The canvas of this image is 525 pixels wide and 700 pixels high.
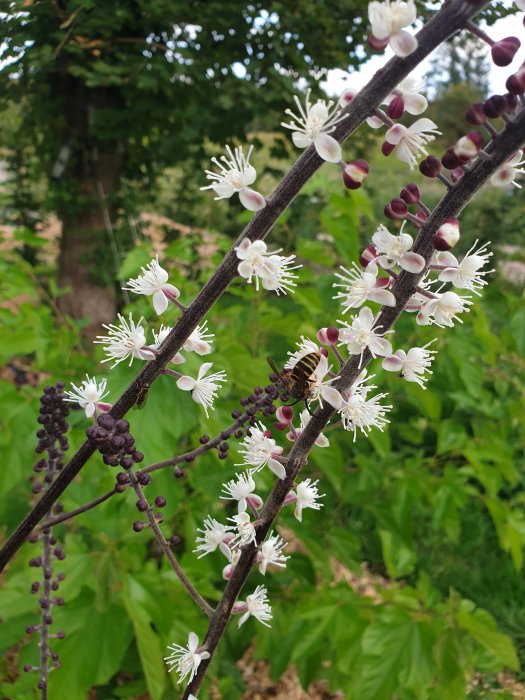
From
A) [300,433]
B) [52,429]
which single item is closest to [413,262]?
[300,433]

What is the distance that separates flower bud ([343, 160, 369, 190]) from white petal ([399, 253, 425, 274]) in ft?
0.29

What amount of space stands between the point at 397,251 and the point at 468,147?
0.14 m

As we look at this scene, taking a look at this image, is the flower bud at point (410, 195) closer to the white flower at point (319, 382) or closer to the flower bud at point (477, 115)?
the flower bud at point (477, 115)

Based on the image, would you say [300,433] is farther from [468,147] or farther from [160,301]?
[468,147]

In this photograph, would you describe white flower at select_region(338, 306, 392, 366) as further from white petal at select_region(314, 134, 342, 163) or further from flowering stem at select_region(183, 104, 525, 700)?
white petal at select_region(314, 134, 342, 163)

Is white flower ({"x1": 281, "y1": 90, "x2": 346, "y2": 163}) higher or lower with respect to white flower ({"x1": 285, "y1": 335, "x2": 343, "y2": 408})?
higher

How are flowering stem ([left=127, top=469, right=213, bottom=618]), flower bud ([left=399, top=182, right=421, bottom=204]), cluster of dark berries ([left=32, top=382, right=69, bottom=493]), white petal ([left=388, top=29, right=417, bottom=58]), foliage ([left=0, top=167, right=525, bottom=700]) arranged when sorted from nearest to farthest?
1. white petal ([left=388, top=29, right=417, bottom=58])
2. flower bud ([left=399, top=182, right=421, bottom=204])
3. flowering stem ([left=127, top=469, right=213, bottom=618])
4. cluster of dark berries ([left=32, top=382, right=69, bottom=493])
5. foliage ([left=0, top=167, right=525, bottom=700])

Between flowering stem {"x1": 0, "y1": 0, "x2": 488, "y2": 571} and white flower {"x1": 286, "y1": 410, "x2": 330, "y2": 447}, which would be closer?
flowering stem {"x1": 0, "y1": 0, "x2": 488, "y2": 571}

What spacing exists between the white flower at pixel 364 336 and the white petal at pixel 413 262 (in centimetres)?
6

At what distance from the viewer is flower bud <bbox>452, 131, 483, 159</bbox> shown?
0.51 m

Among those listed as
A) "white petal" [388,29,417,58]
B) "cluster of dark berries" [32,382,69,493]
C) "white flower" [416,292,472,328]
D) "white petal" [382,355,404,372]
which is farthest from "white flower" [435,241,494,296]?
"cluster of dark berries" [32,382,69,493]

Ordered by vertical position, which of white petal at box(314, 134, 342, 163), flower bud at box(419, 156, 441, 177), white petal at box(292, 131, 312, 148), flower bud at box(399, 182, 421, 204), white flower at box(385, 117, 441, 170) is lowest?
flower bud at box(399, 182, 421, 204)

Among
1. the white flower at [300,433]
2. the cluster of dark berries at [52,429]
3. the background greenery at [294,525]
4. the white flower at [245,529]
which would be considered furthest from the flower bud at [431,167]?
the background greenery at [294,525]

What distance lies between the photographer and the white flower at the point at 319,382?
64cm
